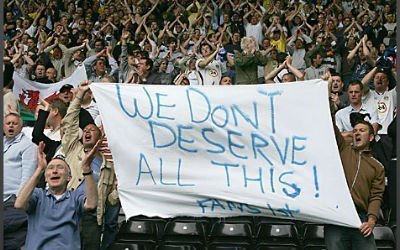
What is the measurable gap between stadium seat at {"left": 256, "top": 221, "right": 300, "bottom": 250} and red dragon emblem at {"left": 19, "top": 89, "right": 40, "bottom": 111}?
16.0 feet

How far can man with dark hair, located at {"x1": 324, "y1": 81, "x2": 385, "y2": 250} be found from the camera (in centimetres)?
697

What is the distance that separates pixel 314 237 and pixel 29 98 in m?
5.48

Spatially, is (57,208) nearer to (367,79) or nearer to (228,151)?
(228,151)

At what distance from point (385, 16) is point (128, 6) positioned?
501 centimetres

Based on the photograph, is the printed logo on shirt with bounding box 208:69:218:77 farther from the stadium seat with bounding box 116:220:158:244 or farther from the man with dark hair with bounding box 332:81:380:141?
the stadium seat with bounding box 116:220:158:244

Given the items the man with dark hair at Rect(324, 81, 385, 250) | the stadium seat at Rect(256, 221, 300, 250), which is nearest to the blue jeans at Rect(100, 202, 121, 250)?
the stadium seat at Rect(256, 221, 300, 250)

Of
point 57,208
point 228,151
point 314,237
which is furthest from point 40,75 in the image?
point 228,151

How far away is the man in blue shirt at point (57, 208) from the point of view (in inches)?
276

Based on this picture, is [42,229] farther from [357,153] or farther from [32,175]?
[357,153]

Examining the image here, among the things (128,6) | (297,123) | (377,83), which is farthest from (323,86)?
(128,6)

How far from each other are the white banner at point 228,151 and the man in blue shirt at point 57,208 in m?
0.26

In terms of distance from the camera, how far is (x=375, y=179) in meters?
7.09

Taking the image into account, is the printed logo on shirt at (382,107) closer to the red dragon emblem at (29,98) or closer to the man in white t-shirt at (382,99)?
the man in white t-shirt at (382,99)

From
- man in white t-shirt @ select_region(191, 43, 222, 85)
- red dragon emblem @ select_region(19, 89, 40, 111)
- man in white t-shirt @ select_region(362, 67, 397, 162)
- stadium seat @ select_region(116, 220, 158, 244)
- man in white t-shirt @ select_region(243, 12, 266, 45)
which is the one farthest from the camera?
man in white t-shirt @ select_region(243, 12, 266, 45)
